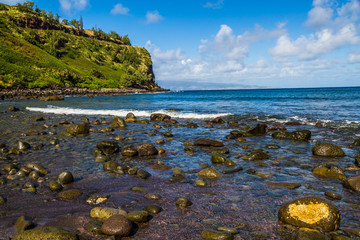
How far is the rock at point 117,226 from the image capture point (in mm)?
3719

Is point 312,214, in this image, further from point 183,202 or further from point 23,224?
point 23,224

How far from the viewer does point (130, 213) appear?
428cm

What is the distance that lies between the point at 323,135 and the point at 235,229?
38.8 feet

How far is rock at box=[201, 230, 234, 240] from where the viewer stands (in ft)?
12.0

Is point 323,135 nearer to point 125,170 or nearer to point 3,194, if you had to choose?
point 125,170

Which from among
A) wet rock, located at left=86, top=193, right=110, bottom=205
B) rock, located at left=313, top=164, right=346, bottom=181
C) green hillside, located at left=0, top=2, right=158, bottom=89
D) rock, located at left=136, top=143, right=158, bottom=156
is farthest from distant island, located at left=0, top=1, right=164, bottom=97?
rock, located at left=313, top=164, right=346, bottom=181

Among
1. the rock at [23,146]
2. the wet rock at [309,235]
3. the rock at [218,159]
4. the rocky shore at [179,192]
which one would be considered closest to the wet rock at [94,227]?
the rocky shore at [179,192]

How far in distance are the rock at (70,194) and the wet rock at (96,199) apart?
0.41 meters

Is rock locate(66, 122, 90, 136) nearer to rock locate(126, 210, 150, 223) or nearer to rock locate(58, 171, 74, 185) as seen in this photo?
rock locate(58, 171, 74, 185)

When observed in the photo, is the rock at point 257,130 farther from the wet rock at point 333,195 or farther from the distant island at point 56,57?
the distant island at point 56,57

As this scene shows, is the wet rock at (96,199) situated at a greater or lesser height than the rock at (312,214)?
lesser

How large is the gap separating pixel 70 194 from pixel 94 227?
1807mm

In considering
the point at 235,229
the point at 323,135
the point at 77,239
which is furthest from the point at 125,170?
the point at 323,135

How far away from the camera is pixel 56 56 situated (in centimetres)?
10994
